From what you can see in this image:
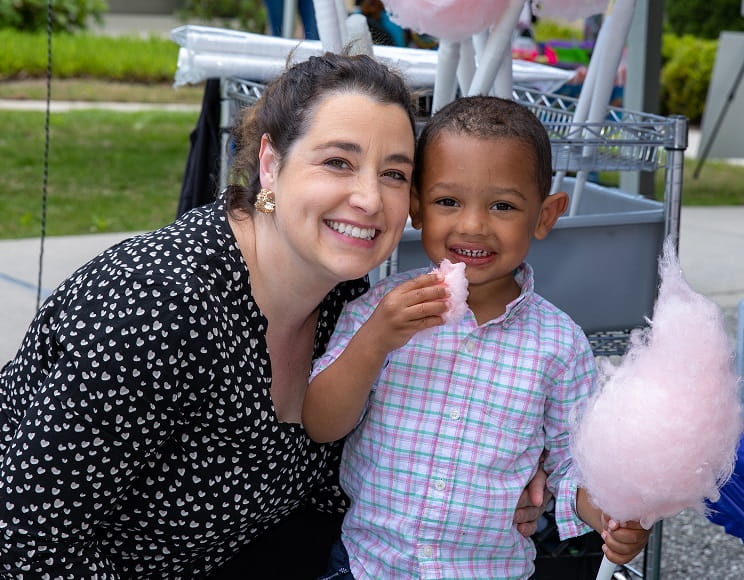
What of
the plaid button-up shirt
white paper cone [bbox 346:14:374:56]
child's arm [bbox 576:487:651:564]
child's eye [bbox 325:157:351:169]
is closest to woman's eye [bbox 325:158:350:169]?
child's eye [bbox 325:157:351:169]

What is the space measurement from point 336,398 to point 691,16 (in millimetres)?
16688

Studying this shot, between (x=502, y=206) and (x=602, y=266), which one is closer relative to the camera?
(x=502, y=206)

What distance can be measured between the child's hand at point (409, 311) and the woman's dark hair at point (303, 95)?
329mm

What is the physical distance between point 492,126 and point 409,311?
0.43 metres

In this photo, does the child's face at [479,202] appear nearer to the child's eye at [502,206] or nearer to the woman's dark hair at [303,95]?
the child's eye at [502,206]

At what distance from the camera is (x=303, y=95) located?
186 centimetres

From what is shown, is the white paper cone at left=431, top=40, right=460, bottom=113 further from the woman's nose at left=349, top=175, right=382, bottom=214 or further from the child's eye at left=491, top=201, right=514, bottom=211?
the woman's nose at left=349, top=175, right=382, bottom=214

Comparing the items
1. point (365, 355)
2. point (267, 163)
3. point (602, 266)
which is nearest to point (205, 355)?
point (365, 355)

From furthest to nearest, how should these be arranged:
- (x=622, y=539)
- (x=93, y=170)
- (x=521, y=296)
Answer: (x=93, y=170) → (x=521, y=296) → (x=622, y=539)

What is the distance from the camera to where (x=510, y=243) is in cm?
190

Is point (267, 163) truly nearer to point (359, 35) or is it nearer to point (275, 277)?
point (275, 277)

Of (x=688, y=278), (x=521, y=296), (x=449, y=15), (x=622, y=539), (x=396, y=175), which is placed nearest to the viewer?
(x=622, y=539)

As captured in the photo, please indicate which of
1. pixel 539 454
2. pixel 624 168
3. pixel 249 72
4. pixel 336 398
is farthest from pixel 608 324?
pixel 249 72

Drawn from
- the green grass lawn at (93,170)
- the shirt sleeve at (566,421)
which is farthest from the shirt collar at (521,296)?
the green grass lawn at (93,170)
